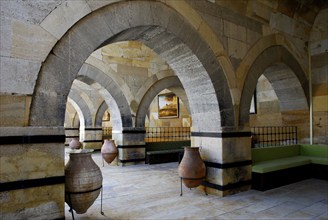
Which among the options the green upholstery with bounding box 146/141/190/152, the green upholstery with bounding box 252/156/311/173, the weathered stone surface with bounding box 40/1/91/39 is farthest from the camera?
the green upholstery with bounding box 146/141/190/152

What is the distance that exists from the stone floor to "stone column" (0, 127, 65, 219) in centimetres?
85

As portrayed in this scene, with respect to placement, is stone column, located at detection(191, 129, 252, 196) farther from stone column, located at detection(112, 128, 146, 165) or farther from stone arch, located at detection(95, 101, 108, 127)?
stone arch, located at detection(95, 101, 108, 127)

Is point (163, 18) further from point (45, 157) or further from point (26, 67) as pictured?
point (45, 157)

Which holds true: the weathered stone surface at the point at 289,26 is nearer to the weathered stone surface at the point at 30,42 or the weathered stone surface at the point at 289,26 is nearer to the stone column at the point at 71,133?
the weathered stone surface at the point at 30,42

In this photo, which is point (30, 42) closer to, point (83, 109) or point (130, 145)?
point (130, 145)

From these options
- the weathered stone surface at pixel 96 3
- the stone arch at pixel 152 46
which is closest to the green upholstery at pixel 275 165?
the stone arch at pixel 152 46

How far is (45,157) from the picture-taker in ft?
7.61

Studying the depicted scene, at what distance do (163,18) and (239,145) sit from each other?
2.36 metres

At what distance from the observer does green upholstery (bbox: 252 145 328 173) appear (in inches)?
168

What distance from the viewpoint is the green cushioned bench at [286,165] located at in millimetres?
4102

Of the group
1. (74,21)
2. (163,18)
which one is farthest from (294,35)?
(74,21)

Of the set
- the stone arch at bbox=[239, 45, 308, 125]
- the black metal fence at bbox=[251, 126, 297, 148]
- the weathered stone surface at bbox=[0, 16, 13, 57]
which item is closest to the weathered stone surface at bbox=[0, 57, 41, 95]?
the weathered stone surface at bbox=[0, 16, 13, 57]

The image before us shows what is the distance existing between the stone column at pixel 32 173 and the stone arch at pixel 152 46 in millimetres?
155

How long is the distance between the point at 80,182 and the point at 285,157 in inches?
176
